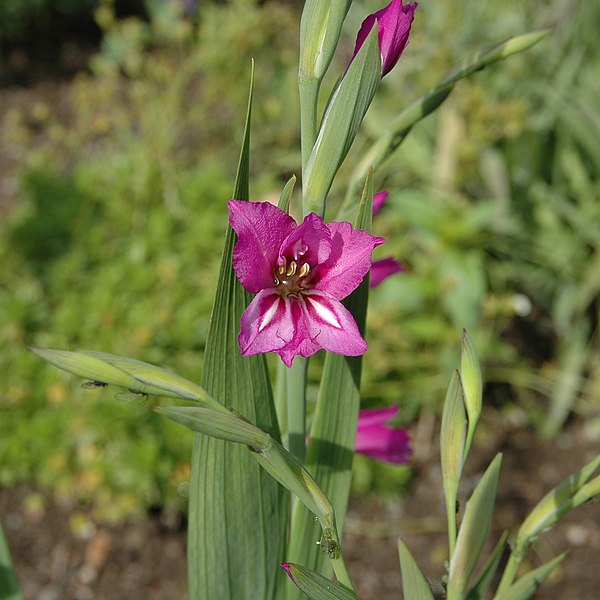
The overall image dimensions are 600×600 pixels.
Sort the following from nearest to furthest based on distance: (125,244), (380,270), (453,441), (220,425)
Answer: (220,425), (453,441), (380,270), (125,244)

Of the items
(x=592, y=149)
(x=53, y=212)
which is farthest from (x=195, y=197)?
(x=592, y=149)

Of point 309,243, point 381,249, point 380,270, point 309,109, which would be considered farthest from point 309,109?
point 381,249

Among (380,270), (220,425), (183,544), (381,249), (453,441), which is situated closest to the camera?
(220,425)

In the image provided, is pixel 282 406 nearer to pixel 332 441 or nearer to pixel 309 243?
pixel 332 441

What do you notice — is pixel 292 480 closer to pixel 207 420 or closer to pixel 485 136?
pixel 207 420

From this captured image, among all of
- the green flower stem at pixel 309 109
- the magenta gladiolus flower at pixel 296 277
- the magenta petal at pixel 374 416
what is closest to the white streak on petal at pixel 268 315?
the magenta gladiolus flower at pixel 296 277

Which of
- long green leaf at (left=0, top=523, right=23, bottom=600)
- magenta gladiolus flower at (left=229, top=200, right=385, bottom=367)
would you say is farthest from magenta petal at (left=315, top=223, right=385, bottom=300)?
long green leaf at (left=0, top=523, right=23, bottom=600)

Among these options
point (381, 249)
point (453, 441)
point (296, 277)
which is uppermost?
point (381, 249)

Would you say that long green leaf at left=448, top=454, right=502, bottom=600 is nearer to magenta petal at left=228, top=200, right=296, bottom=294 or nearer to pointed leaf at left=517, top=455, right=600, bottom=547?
pointed leaf at left=517, top=455, right=600, bottom=547
